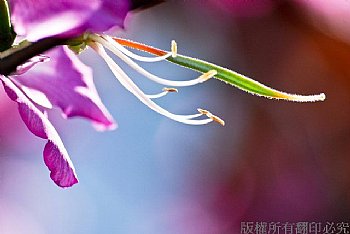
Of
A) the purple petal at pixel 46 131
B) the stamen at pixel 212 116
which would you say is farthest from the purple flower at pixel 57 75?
the stamen at pixel 212 116

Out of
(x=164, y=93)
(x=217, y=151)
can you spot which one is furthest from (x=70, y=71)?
(x=217, y=151)

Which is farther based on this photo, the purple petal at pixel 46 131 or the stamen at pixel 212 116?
the stamen at pixel 212 116

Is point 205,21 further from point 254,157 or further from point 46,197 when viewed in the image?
point 46,197

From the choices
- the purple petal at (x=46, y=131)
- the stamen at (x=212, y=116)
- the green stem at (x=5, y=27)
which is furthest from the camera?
the stamen at (x=212, y=116)

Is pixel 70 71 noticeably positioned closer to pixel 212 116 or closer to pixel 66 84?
pixel 66 84

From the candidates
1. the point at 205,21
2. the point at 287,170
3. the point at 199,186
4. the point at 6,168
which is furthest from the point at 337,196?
the point at 6,168

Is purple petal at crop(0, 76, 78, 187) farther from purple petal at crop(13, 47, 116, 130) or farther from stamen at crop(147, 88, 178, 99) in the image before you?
stamen at crop(147, 88, 178, 99)

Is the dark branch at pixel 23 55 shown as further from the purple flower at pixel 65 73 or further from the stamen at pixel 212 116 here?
the stamen at pixel 212 116
